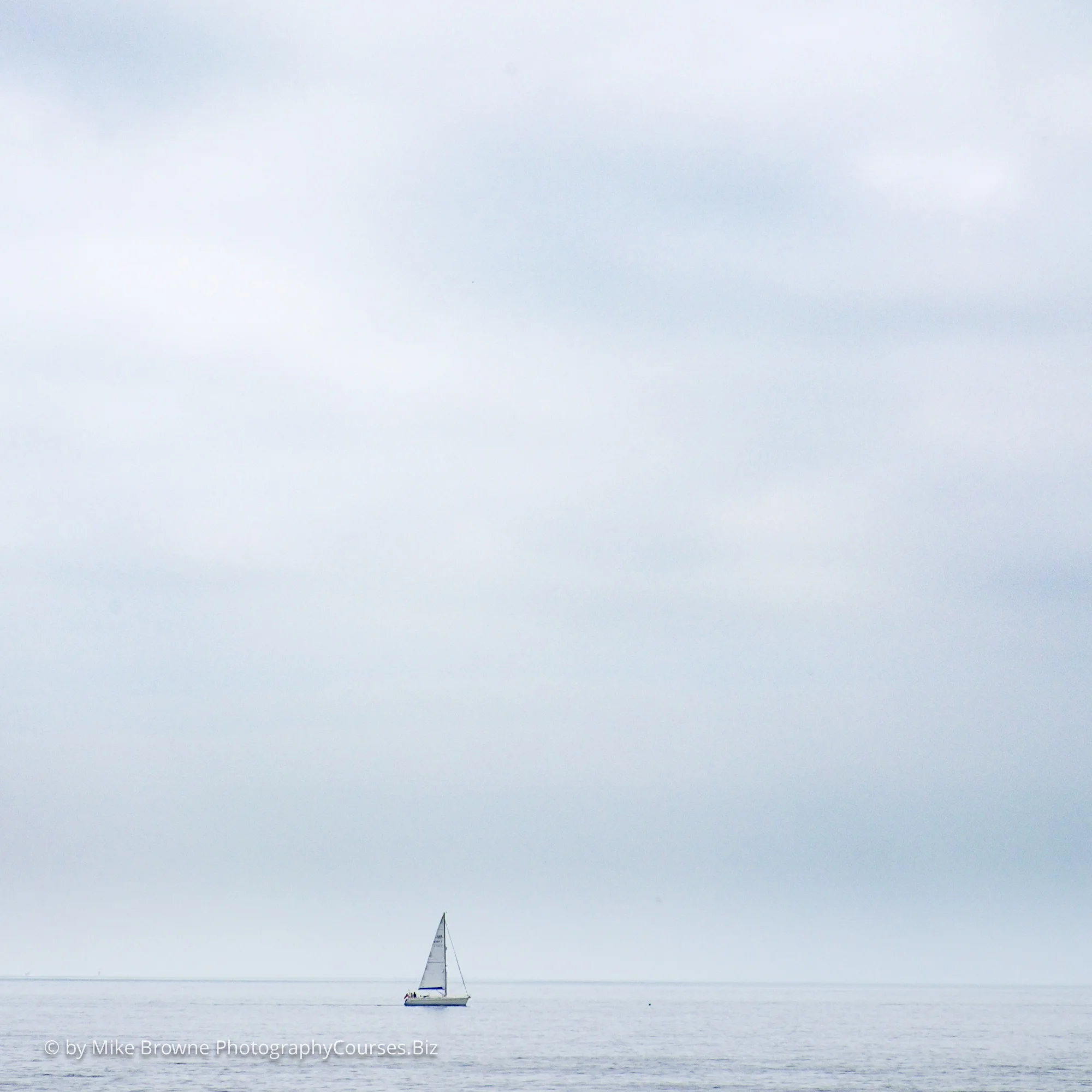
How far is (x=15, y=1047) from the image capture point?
143m

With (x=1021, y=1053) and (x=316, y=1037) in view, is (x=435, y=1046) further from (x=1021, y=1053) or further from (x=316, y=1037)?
(x=1021, y=1053)

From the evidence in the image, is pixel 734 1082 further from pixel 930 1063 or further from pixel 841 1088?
pixel 930 1063

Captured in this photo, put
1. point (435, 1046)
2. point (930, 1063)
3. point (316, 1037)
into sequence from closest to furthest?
point (930, 1063), point (435, 1046), point (316, 1037)

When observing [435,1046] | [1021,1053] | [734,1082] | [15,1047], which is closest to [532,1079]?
[734,1082]

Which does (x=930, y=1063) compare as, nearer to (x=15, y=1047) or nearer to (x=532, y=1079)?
(x=532, y=1079)

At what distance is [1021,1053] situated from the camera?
159000 millimetres

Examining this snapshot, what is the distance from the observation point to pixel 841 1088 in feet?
362

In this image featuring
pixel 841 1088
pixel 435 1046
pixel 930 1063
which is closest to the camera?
pixel 841 1088

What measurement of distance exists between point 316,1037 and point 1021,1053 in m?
83.9

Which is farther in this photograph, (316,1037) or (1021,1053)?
(316,1037)

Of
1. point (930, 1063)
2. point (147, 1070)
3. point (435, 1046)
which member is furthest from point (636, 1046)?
point (147, 1070)

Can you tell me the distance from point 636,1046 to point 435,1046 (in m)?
24.3

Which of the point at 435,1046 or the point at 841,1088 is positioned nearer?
the point at 841,1088

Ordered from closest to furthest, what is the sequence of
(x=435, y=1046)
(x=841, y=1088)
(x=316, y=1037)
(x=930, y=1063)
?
(x=841, y=1088)
(x=930, y=1063)
(x=435, y=1046)
(x=316, y=1037)
